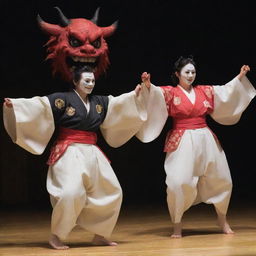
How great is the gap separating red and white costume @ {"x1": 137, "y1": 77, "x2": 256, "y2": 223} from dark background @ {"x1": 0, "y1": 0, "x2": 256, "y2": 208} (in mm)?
1655

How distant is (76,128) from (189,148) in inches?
32.8

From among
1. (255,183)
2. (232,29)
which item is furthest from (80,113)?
(255,183)

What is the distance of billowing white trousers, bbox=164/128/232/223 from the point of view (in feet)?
15.9

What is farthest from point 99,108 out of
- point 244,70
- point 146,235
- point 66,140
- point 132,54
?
point 132,54

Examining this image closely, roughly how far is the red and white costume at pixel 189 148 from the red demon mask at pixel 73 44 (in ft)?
1.64

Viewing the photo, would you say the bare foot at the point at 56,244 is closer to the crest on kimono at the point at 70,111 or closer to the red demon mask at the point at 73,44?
the crest on kimono at the point at 70,111

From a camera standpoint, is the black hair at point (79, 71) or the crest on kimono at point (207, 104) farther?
the crest on kimono at point (207, 104)

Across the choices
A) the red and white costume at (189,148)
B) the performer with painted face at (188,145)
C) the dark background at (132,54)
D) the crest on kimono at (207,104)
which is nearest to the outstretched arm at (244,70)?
the performer with painted face at (188,145)

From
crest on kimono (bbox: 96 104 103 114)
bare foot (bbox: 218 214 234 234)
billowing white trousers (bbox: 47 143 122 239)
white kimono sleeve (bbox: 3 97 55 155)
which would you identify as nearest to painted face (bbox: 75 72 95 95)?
crest on kimono (bbox: 96 104 103 114)

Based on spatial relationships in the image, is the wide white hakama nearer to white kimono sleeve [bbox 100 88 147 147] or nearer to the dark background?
white kimono sleeve [bbox 100 88 147 147]

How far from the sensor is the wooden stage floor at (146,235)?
13.9ft

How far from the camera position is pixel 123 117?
4707mm

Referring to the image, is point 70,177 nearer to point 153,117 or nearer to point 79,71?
point 79,71

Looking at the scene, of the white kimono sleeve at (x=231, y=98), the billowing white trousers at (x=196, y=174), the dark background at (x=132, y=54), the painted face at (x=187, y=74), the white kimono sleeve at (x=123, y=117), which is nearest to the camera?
the white kimono sleeve at (x=123, y=117)
